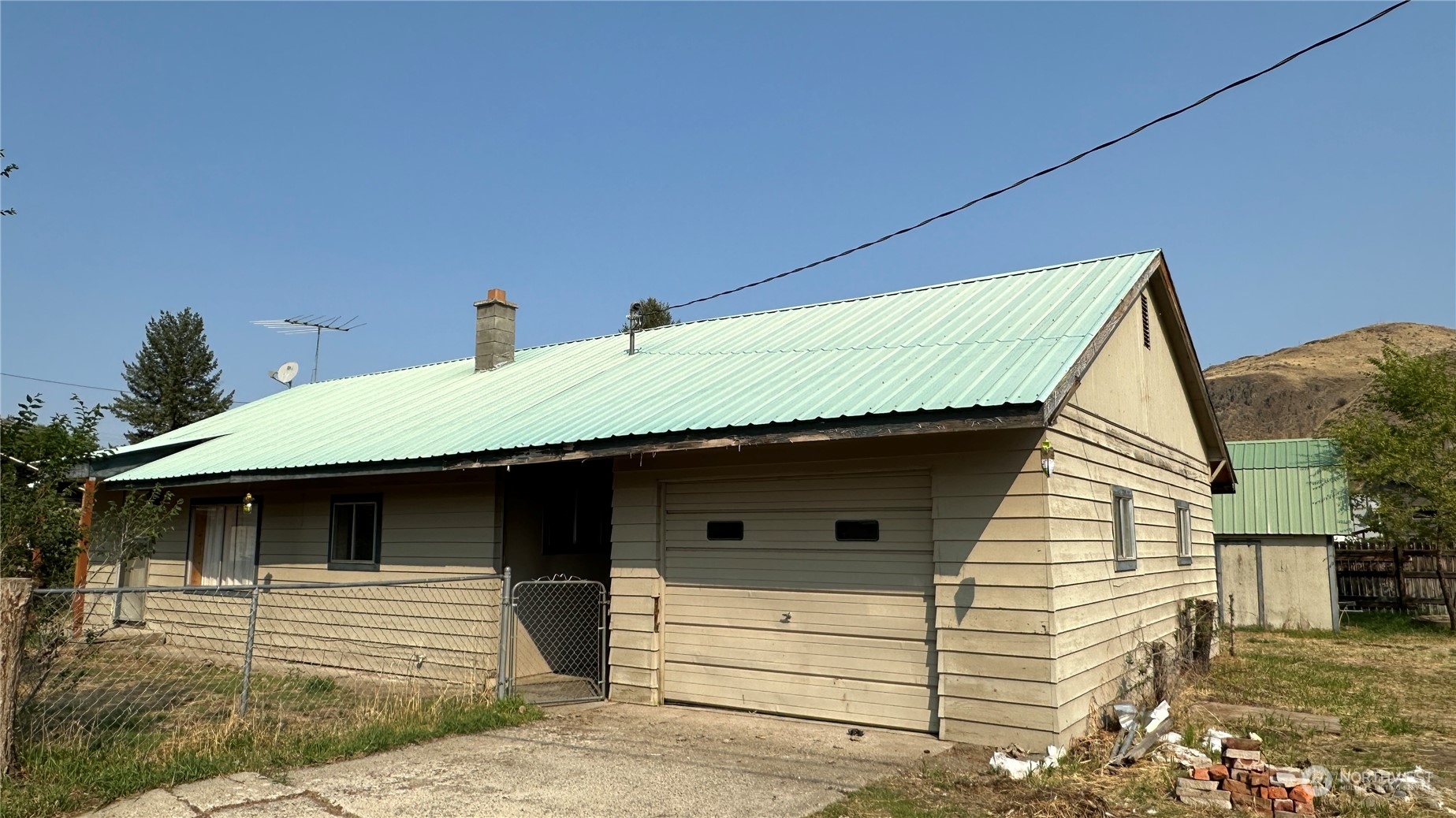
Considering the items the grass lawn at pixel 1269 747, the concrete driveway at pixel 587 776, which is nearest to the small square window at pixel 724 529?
the concrete driveway at pixel 587 776

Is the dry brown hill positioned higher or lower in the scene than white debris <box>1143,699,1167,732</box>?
higher

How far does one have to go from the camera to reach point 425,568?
12258 mm

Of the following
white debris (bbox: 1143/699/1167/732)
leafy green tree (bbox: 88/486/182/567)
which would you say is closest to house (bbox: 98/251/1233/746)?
white debris (bbox: 1143/699/1167/732)

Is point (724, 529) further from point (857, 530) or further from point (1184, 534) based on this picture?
point (1184, 534)

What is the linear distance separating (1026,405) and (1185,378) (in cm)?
805

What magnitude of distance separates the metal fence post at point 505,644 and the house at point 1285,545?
15462 mm

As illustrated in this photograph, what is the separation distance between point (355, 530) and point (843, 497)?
7613mm

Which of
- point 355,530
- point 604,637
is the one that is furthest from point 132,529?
point 355,530

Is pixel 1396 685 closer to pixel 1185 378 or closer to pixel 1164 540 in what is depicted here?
pixel 1164 540

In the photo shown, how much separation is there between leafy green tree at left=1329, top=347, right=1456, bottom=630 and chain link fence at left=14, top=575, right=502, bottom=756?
20.1m

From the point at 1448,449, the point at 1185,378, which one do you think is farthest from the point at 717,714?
the point at 1448,449

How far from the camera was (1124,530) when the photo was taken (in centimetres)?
1048

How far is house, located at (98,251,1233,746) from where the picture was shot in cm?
810

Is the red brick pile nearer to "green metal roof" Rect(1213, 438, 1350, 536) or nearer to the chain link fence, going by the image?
the chain link fence
